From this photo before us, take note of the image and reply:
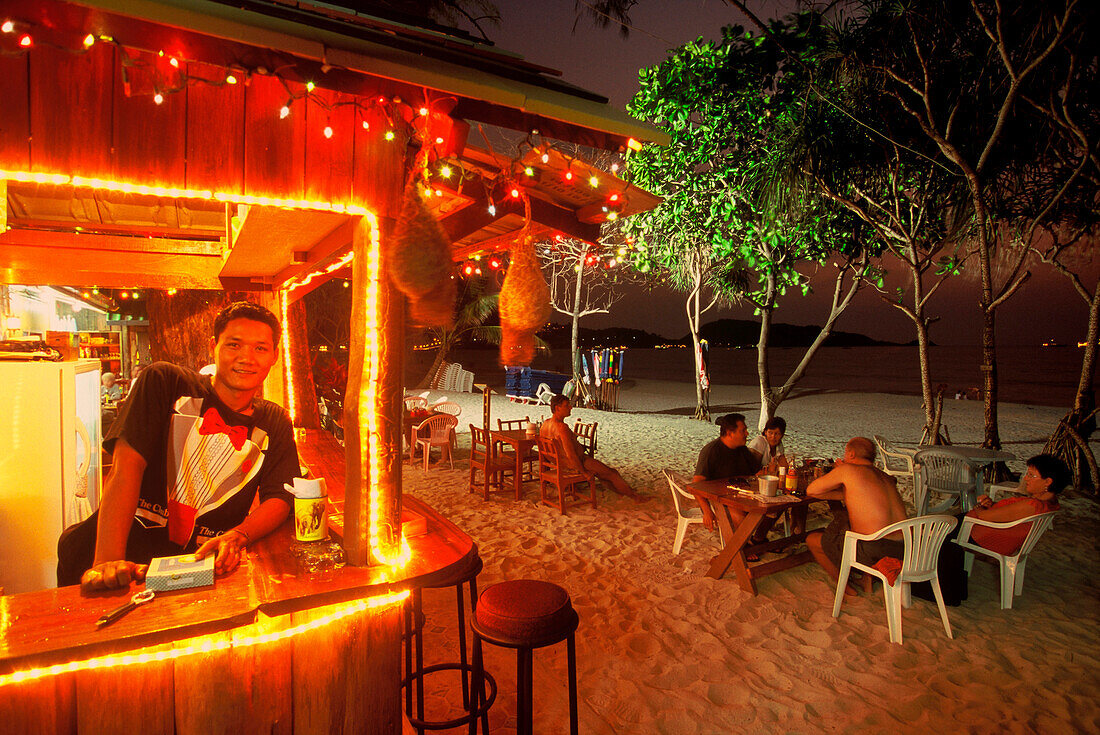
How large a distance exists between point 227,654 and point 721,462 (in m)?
4.52

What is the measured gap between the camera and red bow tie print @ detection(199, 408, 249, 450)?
2484 millimetres

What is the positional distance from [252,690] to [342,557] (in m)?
0.55

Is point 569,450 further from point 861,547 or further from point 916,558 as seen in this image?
point 916,558

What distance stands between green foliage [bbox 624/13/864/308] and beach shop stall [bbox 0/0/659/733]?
569cm

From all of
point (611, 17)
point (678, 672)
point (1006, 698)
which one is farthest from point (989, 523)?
point (611, 17)

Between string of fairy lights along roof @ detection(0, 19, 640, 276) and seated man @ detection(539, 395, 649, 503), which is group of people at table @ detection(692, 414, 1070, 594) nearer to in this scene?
seated man @ detection(539, 395, 649, 503)

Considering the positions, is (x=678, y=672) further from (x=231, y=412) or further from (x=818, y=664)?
(x=231, y=412)

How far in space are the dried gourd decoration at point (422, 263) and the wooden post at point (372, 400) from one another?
14 centimetres

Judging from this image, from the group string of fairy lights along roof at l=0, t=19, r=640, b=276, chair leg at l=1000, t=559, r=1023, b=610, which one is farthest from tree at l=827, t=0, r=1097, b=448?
string of fairy lights along roof at l=0, t=19, r=640, b=276

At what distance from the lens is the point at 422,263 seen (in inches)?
80.0

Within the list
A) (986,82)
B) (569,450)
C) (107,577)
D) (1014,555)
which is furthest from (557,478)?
(986,82)

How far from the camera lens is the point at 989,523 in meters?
4.47

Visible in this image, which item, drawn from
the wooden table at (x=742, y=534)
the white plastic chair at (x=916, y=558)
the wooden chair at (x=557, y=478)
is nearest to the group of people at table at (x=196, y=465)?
the wooden table at (x=742, y=534)

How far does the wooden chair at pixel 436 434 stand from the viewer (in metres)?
8.68
